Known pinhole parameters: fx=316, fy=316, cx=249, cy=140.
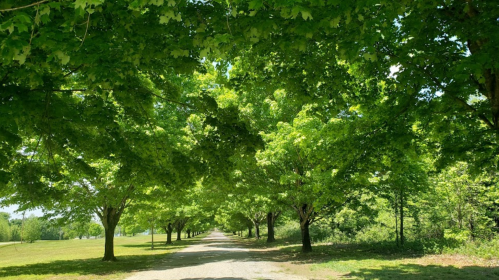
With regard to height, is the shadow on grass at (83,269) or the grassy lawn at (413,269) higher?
the grassy lawn at (413,269)

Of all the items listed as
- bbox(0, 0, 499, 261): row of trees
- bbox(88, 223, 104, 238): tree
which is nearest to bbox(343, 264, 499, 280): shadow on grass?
bbox(0, 0, 499, 261): row of trees

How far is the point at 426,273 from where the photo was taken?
10.1 m

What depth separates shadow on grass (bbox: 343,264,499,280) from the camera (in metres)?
9.37

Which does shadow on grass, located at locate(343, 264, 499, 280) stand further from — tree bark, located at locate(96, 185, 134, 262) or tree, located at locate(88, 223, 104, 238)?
tree, located at locate(88, 223, 104, 238)

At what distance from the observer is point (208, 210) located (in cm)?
5128

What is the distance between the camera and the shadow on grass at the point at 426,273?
9367 mm

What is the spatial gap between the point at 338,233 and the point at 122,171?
2377 cm

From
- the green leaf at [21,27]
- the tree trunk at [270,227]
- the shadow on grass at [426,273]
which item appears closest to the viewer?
the green leaf at [21,27]

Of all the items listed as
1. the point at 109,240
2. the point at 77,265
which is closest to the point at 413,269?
the point at 109,240

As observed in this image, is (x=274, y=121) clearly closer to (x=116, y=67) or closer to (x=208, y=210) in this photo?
(x=116, y=67)

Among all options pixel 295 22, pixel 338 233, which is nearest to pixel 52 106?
pixel 295 22

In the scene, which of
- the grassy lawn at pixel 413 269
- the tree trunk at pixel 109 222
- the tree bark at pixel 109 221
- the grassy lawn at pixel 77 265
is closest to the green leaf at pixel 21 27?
the grassy lawn at pixel 77 265

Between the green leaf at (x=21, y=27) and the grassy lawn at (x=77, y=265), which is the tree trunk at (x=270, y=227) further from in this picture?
the green leaf at (x=21, y=27)

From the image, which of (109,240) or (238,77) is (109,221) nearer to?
(109,240)
